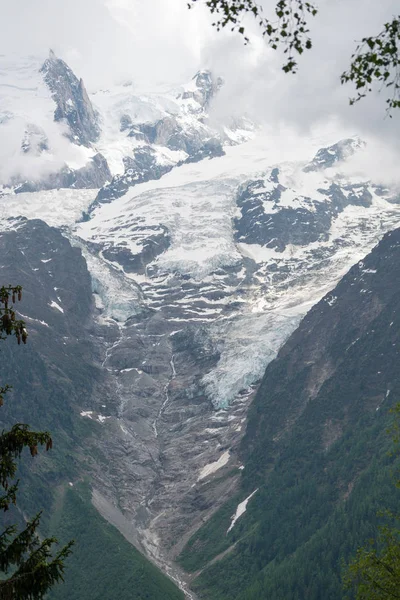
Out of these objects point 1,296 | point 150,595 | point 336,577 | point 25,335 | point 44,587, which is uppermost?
point 1,296

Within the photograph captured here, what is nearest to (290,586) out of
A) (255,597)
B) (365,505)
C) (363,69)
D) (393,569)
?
(255,597)

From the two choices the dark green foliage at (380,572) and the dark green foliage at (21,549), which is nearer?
the dark green foliage at (21,549)

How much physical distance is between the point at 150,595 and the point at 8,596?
189 metres

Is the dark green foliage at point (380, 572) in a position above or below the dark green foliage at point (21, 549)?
below

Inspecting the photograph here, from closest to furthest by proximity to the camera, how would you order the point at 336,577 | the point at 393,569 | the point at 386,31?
the point at 386,31
the point at 393,569
the point at 336,577

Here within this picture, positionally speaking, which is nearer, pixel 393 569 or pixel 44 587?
pixel 44 587

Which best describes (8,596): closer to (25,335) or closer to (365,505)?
(25,335)

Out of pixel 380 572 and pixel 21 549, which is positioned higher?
pixel 21 549

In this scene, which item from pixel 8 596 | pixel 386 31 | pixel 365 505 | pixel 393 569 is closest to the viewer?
pixel 386 31

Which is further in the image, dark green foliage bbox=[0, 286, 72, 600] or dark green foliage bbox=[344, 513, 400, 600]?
dark green foliage bbox=[344, 513, 400, 600]

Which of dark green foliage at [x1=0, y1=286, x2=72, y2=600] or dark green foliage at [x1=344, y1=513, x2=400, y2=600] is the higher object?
dark green foliage at [x1=0, y1=286, x2=72, y2=600]

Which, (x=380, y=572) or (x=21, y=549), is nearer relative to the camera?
(x=21, y=549)

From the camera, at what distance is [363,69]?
1834cm

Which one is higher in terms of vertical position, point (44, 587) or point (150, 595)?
point (44, 587)
